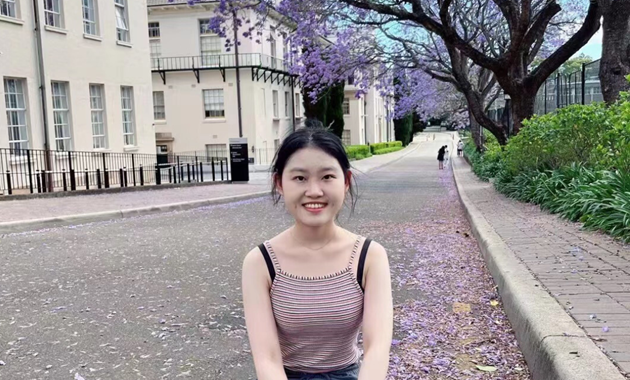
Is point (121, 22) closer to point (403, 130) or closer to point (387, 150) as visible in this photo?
point (387, 150)

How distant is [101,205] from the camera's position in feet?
44.7

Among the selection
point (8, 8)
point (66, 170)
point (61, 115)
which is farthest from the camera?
point (61, 115)

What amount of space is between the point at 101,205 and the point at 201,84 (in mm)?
22446

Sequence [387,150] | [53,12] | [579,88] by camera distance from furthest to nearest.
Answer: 1. [387,150]
2. [53,12]
3. [579,88]

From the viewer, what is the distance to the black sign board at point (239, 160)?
21.8m

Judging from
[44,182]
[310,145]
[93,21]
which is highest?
[93,21]

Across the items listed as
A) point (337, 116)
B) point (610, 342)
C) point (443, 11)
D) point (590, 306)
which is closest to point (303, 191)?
point (610, 342)

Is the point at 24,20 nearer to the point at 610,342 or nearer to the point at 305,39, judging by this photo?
the point at 305,39

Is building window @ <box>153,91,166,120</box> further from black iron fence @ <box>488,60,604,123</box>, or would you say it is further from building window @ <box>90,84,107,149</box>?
black iron fence @ <box>488,60,604,123</box>

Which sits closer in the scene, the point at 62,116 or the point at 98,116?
the point at 62,116

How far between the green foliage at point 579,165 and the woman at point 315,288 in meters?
5.13

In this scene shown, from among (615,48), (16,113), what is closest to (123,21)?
(16,113)

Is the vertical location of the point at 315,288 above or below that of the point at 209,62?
below

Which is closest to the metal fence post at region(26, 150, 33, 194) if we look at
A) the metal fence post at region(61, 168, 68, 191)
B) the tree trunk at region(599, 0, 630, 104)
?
the metal fence post at region(61, 168, 68, 191)
